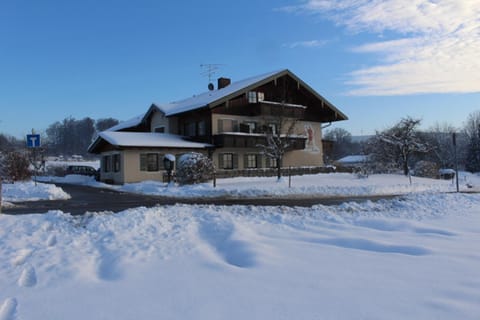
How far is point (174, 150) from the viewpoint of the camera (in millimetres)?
30031

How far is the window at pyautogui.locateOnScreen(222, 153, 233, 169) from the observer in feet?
107

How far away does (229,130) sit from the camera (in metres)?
32.7

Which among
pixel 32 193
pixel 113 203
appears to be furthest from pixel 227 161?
pixel 113 203

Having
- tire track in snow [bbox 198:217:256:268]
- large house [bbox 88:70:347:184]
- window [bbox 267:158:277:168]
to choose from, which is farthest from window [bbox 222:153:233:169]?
tire track in snow [bbox 198:217:256:268]

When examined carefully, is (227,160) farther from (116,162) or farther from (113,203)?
(113,203)

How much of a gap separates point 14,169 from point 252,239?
22881 mm

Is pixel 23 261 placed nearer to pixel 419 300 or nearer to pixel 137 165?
pixel 419 300

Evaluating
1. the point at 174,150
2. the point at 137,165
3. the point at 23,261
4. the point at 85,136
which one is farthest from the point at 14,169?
the point at 85,136

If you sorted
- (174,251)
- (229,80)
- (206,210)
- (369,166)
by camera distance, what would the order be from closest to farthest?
(174,251)
(206,210)
(369,166)
(229,80)

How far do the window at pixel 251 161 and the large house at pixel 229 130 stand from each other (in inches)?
3.6

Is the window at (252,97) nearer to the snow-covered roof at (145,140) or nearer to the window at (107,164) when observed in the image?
the snow-covered roof at (145,140)

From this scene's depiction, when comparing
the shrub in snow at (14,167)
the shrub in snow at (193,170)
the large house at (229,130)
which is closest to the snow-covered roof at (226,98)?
the large house at (229,130)

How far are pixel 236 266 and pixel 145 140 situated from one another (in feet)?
80.6

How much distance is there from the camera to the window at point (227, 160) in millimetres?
32719
